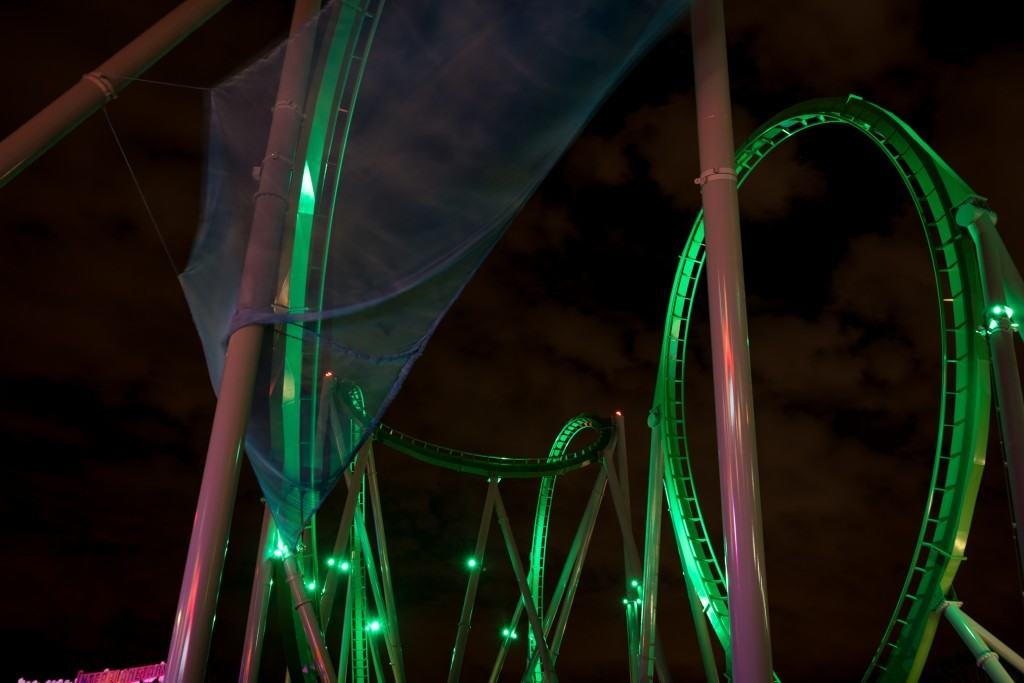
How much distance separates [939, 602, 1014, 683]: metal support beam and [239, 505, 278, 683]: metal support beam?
8.51 m

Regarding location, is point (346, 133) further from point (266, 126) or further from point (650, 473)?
point (650, 473)

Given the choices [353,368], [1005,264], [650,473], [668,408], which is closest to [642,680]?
[650,473]

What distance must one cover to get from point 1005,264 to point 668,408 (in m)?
5.95

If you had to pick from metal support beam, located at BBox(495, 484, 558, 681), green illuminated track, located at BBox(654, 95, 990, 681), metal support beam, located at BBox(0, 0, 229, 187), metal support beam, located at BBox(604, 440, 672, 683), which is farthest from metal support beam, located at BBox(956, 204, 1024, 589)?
metal support beam, located at BBox(495, 484, 558, 681)

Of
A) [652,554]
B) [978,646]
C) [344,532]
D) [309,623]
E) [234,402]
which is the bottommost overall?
[978,646]

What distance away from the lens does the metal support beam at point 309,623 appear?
10.8 meters

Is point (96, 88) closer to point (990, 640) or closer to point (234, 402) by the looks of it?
point (234, 402)

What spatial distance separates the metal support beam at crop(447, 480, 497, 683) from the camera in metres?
19.8

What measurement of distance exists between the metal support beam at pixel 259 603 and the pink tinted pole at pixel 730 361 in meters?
7.56

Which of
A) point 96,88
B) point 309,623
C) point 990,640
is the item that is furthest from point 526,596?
point 96,88

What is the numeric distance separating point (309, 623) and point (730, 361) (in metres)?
8.06

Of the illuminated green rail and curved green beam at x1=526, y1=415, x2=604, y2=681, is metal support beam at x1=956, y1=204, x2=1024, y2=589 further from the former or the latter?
curved green beam at x1=526, y1=415, x2=604, y2=681

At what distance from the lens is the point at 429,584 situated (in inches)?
1307

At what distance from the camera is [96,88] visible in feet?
16.9
